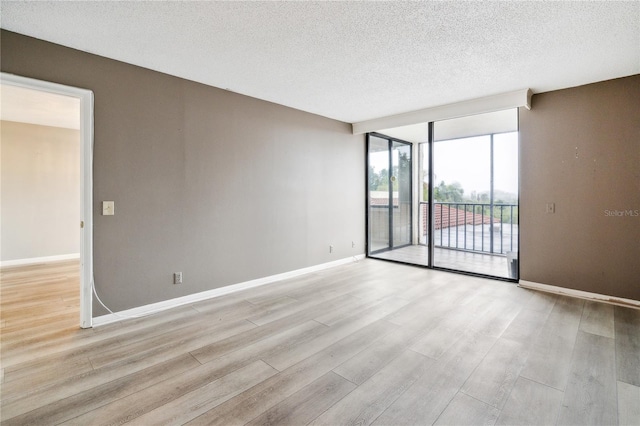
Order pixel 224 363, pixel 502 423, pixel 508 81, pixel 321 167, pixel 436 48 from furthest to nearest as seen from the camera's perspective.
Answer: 1. pixel 321 167
2. pixel 508 81
3. pixel 436 48
4. pixel 224 363
5. pixel 502 423

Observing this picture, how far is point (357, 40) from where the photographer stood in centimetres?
245

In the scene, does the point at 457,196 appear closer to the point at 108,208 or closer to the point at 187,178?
the point at 187,178

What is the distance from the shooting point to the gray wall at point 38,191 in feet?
16.8

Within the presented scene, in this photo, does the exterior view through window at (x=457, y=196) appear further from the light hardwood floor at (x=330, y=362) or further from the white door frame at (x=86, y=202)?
the white door frame at (x=86, y=202)

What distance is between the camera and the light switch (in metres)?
2.76

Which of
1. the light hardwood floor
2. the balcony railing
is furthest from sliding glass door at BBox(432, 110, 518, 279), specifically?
the light hardwood floor

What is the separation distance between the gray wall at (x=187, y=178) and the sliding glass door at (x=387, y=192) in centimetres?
140

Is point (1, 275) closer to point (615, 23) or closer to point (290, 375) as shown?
point (290, 375)

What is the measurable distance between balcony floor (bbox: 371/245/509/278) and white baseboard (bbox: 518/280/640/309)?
2.00ft

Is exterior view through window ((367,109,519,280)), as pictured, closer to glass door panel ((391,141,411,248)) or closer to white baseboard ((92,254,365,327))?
glass door panel ((391,141,411,248))

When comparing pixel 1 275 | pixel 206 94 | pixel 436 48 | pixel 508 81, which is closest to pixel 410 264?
pixel 508 81

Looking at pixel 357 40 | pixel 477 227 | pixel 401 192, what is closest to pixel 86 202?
pixel 357 40

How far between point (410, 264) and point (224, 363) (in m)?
3.72

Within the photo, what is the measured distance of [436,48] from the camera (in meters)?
2.58
